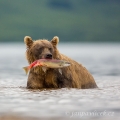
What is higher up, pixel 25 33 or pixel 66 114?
pixel 25 33

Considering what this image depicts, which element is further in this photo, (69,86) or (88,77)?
(88,77)

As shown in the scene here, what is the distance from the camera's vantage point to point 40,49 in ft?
39.8

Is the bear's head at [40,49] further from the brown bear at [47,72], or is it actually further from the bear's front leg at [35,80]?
the bear's front leg at [35,80]

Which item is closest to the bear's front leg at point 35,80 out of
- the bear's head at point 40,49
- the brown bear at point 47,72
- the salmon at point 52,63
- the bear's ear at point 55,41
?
the brown bear at point 47,72

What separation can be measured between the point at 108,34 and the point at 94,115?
190 m

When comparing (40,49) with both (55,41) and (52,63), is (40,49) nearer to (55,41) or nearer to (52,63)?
(55,41)

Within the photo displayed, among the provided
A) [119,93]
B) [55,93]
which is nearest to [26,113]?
[55,93]

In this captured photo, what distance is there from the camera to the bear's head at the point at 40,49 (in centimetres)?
1199

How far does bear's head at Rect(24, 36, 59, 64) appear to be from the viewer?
11992mm

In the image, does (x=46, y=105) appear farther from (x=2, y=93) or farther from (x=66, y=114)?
(x=2, y=93)

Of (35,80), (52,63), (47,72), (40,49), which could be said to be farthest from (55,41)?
(35,80)

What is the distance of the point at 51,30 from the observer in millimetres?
196750

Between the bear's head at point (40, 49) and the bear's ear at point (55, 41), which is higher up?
the bear's ear at point (55, 41)

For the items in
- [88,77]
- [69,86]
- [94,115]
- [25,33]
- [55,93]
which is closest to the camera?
[94,115]
